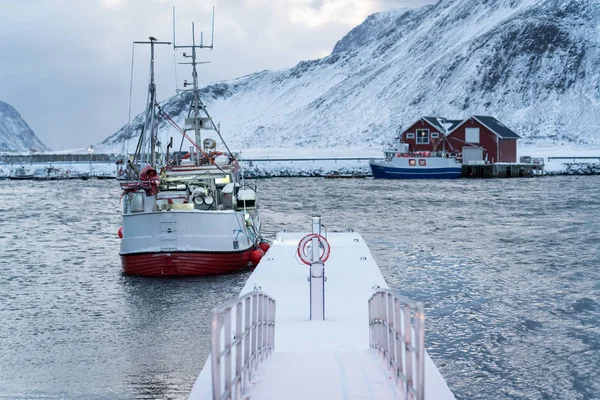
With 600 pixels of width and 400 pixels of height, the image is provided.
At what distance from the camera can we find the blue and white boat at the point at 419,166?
377 ft

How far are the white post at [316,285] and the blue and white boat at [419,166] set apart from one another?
99404 millimetres

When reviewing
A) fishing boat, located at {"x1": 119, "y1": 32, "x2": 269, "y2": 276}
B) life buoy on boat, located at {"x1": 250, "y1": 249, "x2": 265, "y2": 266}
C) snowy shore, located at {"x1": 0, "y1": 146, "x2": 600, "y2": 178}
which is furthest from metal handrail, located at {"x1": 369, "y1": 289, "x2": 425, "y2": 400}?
snowy shore, located at {"x1": 0, "y1": 146, "x2": 600, "y2": 178}

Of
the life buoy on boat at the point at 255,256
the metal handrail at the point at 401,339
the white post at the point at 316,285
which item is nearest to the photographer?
the metal handrail at the point at 401,339

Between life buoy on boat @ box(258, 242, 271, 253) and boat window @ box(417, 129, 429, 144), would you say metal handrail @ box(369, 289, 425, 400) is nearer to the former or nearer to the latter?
life buoy on boat @ box(258, 242, 271, 253)

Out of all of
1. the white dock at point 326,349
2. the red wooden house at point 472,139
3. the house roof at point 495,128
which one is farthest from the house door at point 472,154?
the white dock at point 326,349

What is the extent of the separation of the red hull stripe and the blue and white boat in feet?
289

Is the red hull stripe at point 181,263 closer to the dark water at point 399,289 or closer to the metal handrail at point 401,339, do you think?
the dark water at point 399,289

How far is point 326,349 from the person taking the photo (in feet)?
47.7

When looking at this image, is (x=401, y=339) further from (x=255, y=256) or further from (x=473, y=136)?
(x=473, y=136)

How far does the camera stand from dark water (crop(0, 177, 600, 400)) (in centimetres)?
1730

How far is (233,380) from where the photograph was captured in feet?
33.5

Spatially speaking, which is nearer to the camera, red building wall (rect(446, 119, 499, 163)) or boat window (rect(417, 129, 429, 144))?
red building wall (rect(446, 119, 499, 163))

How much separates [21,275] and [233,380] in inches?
915

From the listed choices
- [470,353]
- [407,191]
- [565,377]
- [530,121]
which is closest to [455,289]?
[470,353]
